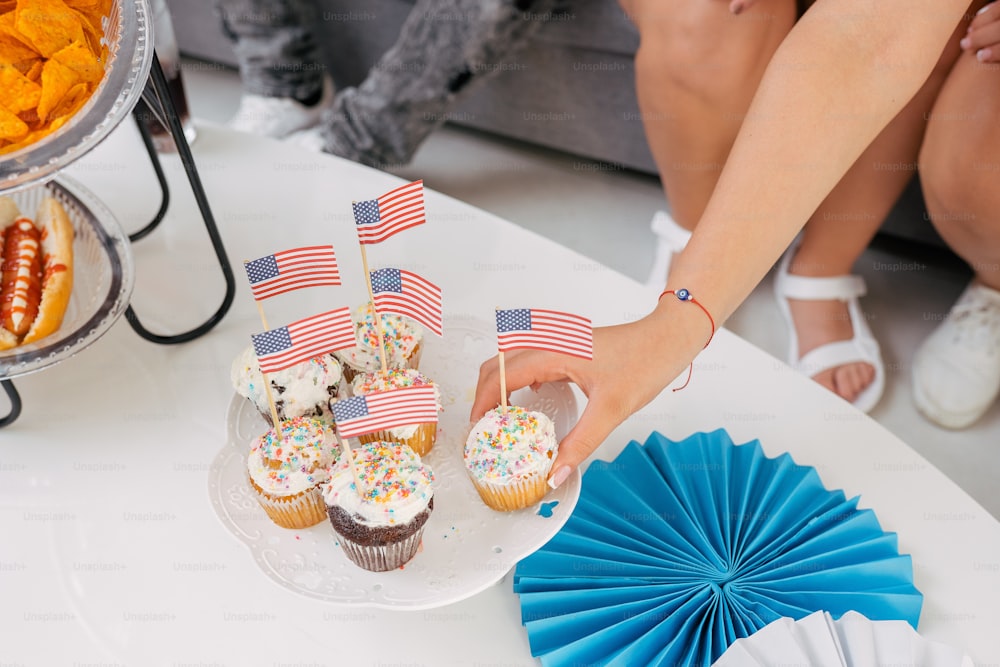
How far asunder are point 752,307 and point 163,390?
3.95ft

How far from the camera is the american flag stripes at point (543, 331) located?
84cm

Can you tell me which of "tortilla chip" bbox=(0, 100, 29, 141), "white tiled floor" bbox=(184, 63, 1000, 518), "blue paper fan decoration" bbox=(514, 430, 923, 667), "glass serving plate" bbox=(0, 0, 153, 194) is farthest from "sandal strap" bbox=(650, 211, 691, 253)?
"tortilla chip" bbox=(0, 100, 29, 141)

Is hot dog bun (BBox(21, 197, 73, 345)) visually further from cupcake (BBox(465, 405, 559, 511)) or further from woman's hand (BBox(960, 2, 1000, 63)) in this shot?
woman's hand (BBox(960, 2, 1000, 63))

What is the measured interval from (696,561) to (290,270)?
0.54 meters

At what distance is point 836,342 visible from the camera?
1.65m

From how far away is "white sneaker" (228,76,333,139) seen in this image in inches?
86.7

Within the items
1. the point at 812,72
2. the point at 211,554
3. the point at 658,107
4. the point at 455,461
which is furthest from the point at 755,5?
the point at 211,554

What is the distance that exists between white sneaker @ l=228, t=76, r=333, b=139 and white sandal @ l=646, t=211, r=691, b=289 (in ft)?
3.36

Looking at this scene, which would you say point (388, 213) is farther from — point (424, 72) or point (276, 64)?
point (276, 64)

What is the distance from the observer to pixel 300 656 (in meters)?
0.93

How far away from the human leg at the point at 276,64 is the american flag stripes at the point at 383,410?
5.09 ft

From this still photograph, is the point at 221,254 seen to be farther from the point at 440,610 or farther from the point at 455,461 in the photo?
the point at 440,610

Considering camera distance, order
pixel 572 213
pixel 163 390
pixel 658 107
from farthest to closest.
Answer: pixel 572 213, pixel 658 107, pixel 163 390

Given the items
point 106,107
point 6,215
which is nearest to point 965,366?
point 106,107
